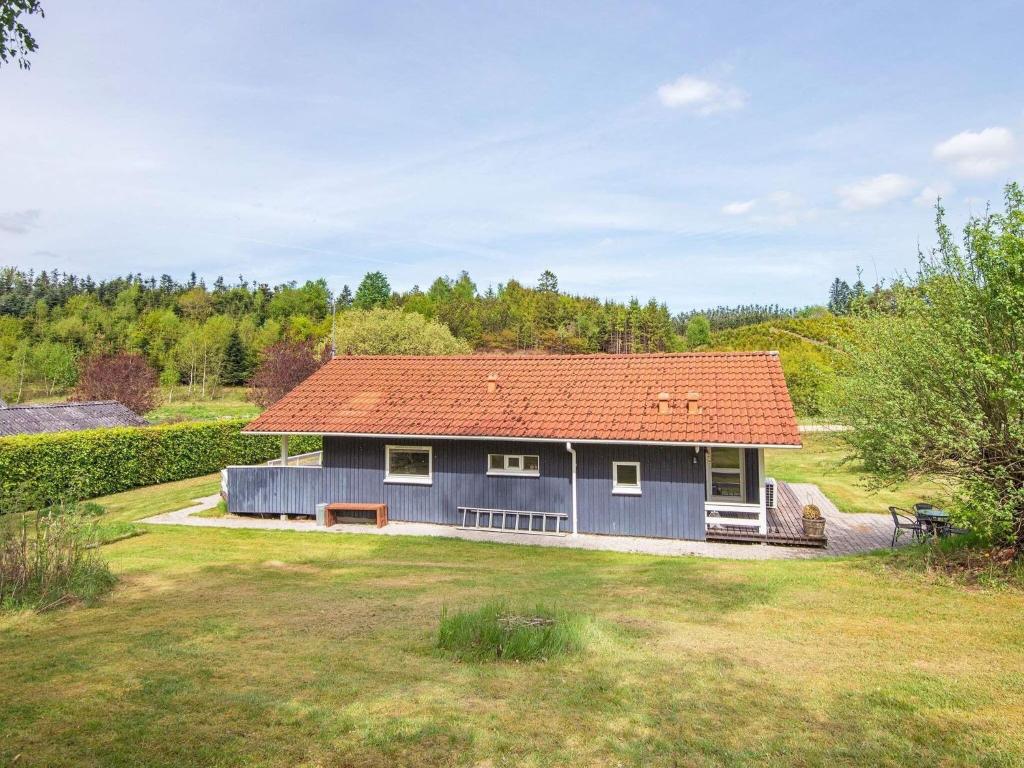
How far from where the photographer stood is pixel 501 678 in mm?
5605

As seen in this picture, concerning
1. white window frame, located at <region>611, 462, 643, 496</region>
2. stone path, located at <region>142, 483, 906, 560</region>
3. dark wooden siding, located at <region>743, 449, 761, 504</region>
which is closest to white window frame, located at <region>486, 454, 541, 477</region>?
stone path, located at <region>142, 483, 906, 560</region>

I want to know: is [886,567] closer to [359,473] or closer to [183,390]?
[359,473]

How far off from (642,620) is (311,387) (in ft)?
46.6

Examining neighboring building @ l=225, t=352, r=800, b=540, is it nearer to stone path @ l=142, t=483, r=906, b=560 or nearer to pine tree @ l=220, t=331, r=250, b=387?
stone path @ l=142, t=483, r=906, b=560

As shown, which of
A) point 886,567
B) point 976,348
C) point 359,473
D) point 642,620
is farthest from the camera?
point 359,473

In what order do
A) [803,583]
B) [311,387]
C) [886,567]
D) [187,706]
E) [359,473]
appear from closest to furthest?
[187,706] < [803,583] < [886,567] < [359,473] < [311,387]

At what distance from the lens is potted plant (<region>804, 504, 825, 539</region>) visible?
45.8ft

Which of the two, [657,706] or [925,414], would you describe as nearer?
[657,706]

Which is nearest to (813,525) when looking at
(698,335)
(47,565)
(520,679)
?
(520,679)

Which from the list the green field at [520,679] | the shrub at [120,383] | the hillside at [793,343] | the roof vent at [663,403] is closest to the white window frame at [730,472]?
the roof vent at [663,403]

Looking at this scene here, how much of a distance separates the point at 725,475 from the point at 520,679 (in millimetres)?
11713

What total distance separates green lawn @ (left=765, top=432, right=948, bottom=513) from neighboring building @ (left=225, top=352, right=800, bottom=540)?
94.6 inches

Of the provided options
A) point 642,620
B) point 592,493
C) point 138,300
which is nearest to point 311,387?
point 592,493

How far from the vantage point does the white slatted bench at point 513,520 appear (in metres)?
15.7
